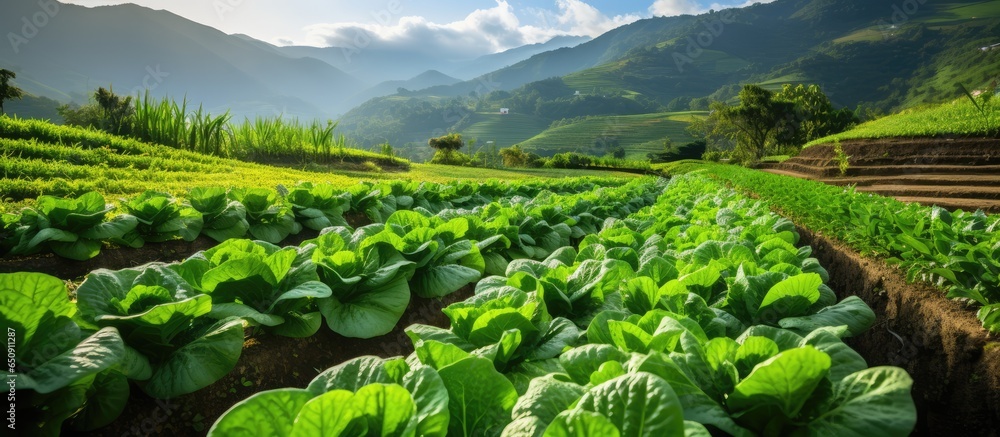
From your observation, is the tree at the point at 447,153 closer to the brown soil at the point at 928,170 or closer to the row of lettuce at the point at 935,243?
the brown soil at the point at 928,170

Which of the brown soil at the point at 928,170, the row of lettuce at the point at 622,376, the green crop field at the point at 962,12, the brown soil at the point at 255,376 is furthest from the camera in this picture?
the green crop field at the point at 962,12

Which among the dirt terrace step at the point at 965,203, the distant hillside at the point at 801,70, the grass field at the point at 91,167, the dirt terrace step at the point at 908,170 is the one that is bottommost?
the dirt terrace step at the point at 965,203

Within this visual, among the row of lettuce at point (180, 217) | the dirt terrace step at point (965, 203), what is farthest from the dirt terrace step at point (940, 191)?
the row of lettuce at point (180, 217)

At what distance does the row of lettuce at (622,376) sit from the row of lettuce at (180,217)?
2.89 meters

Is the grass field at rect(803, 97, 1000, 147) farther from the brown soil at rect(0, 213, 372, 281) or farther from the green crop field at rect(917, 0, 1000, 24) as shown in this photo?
the green crop field at rect(917, 0, 1000, 24)

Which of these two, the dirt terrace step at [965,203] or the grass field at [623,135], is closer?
the dirt terrace step at [965,203]

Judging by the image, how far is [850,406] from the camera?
110 cm

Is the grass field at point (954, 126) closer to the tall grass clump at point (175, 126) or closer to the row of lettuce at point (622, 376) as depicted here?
the row of lettuce at point (622, 376)

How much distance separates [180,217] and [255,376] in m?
2.25

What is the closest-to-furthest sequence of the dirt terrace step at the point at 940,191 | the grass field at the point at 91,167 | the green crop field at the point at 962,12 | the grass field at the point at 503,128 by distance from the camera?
the grass field at the point at 91,167, the dirt terrace step at the point at 940,191, the grass field at the point at 503,128, the green crop field at the point at 962,12

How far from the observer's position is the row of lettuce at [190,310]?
4.87ft

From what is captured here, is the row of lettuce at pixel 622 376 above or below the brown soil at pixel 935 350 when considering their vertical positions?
above

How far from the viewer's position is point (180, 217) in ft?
12.5

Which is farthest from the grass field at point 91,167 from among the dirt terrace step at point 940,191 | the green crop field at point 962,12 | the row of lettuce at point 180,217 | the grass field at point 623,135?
the green crop field at point 962,12
